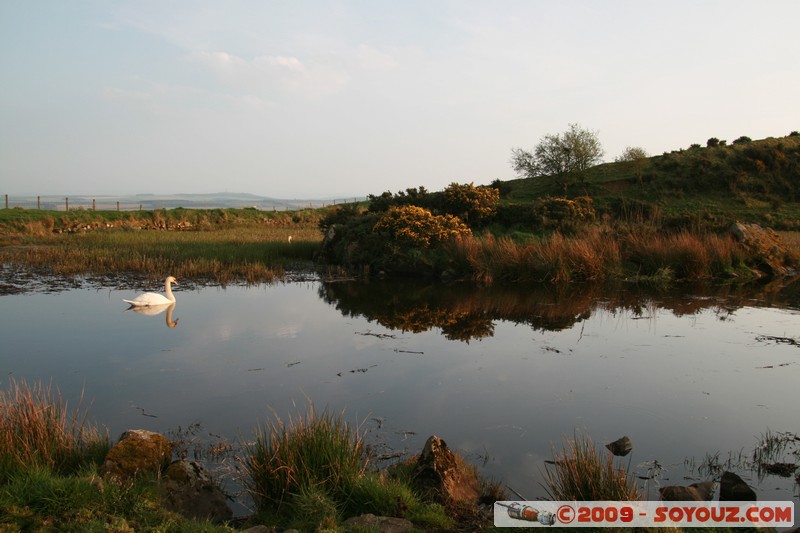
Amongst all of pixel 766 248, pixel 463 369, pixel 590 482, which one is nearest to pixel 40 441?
pixel 590 482

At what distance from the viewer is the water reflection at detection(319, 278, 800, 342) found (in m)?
14.3

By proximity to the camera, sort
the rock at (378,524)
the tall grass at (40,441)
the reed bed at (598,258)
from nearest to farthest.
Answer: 1. the rock at (378,524)
2. the tall grass at (40,441)
3. the reed bed at (598,258)

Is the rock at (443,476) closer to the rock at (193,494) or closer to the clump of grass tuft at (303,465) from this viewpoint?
the clump of grass tuft at (303,465)

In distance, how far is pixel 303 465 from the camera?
5527 mm

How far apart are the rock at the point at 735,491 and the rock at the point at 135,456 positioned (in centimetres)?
545

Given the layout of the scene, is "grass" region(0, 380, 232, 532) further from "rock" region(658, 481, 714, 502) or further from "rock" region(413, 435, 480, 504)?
"rock" region(658, 481, 714, 502)

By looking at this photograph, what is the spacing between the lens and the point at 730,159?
42.4 meters

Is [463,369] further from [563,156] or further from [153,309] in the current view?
[563,156]

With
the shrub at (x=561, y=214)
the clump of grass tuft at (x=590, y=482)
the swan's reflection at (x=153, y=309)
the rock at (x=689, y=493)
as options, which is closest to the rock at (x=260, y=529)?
the clump of grass tuft at (x=590, y=482)

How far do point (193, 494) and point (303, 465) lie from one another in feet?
3.62

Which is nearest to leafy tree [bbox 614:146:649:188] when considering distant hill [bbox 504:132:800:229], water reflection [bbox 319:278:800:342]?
distant hill [bbox 504:132:800:229]

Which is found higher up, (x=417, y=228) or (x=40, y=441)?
(x=417, y=228)

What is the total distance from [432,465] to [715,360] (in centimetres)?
738

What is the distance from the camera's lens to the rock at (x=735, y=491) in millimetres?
5469
